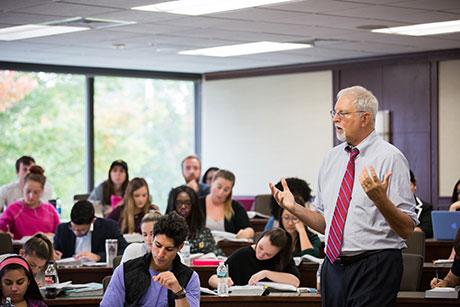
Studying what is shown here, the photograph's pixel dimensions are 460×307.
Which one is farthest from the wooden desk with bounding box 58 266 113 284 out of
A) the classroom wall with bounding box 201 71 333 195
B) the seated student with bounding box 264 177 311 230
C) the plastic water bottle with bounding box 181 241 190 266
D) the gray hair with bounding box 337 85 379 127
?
the classroom wall with bounding box 201 71 333 195

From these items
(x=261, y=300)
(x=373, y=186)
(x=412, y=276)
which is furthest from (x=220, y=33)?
(x=373, y=186)

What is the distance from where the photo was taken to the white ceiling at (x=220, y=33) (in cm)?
985

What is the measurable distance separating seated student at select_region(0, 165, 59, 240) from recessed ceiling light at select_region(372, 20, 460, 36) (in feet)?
13.7

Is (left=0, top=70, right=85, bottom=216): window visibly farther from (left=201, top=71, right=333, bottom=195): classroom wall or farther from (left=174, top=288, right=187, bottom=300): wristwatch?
(left=174, top=288, right=187, bottom=300): wristwatch

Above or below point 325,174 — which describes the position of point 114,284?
below

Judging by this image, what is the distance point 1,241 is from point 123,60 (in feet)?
21.6

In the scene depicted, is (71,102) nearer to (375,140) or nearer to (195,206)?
(195,206)

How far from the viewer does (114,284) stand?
5.67 m

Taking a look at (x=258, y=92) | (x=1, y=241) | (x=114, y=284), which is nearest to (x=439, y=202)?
(x=258, y=92)

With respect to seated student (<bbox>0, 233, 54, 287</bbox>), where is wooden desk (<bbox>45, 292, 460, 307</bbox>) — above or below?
below

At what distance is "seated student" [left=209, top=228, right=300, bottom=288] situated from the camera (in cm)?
755

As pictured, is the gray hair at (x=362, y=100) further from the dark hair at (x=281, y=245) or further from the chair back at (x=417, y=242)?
the chair back at (x=417, y=242)

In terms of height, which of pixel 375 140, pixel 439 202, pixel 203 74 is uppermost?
pixel 203 74

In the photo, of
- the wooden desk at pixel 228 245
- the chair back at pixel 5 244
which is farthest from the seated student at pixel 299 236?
the chair back at pixel 5 244
